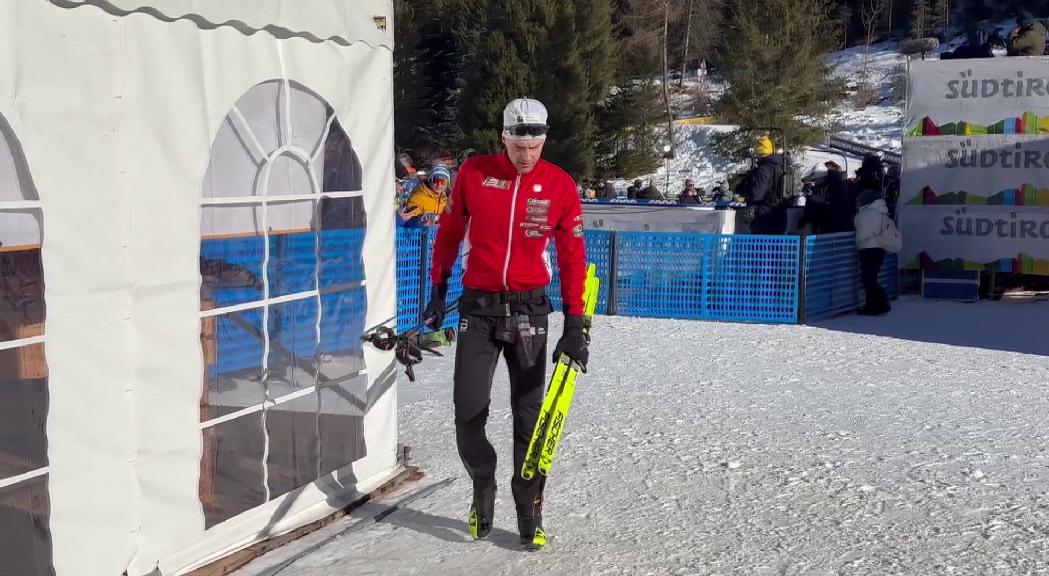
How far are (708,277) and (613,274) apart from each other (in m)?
1.05

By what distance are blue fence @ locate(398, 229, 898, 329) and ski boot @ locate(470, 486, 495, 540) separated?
24.8ft

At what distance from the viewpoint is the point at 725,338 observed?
37.1ft

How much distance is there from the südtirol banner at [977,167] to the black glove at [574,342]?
10.8 metres

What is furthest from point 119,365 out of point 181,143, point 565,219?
point 565,219

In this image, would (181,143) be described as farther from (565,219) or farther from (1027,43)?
(1027,43)

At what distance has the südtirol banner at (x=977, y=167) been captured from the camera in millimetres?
14156

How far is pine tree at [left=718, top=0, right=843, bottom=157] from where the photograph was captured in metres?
41.9

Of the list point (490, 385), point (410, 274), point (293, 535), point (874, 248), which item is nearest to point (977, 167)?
point (874, 248)

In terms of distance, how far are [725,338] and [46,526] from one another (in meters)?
8.27

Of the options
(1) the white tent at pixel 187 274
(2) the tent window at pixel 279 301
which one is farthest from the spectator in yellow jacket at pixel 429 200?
(2) the tent window at pixel 279 301

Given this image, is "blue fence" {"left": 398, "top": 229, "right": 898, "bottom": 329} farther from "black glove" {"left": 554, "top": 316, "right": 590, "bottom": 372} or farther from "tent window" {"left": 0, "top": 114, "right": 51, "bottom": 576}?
"tent window" {"left": 0, "top": 114, "right": 51, "bottom": 576}

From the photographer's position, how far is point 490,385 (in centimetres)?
506

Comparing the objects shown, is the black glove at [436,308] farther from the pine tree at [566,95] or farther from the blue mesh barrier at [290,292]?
the pine tree at [566,95]

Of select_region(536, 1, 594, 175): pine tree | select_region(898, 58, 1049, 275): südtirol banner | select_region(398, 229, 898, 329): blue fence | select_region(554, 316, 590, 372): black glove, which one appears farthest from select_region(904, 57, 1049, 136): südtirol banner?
select_region(536, 1, 594, 175): pine tree
